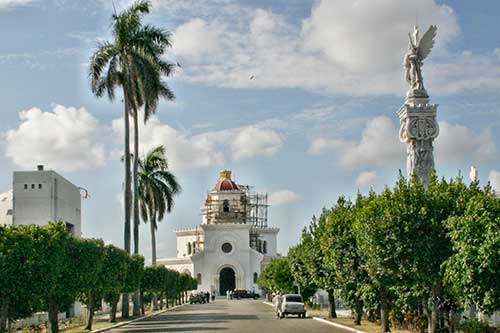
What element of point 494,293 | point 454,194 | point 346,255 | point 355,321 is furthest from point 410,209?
point 355,321

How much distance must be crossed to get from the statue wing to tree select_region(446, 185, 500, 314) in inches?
1028

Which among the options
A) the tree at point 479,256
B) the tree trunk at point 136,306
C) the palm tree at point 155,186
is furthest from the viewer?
the palm tree at point 155,186

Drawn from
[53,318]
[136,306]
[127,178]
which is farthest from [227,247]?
[53,318]

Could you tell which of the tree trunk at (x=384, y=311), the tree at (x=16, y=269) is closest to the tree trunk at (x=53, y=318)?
the tree at (x=16, y=269)

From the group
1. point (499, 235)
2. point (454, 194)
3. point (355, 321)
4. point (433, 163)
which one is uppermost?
point (433, 163)

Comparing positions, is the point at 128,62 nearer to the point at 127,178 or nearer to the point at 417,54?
the point at 127,178

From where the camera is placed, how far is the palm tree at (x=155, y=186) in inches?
2633

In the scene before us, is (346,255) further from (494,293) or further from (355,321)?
(494,293)

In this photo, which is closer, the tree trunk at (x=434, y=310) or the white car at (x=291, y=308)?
the tree trunk at (x=434, y=310)

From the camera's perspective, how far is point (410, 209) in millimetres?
28422

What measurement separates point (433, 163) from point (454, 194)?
723 inches

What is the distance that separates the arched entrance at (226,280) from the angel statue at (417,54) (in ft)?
263

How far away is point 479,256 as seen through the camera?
74.5ft

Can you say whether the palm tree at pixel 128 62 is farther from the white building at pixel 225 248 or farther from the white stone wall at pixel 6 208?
the white building at pixel 225 248
